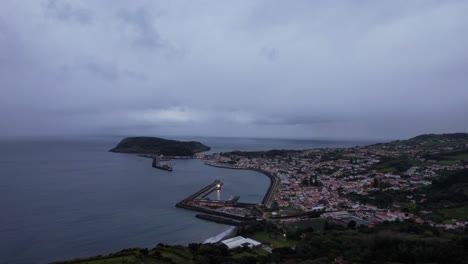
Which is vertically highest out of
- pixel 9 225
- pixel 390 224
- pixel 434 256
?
pixel 434 256

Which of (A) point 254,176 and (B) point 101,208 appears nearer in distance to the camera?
(B) point 101,208

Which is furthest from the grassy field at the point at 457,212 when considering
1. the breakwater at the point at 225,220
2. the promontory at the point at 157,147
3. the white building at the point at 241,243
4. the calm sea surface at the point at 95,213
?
the promontory at the point at 157,147

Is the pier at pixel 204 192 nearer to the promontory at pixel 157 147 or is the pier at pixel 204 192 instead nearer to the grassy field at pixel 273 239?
the grassy field at pixel 273 239

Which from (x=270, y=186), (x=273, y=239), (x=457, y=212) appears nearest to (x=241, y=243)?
(x=273, y=239)

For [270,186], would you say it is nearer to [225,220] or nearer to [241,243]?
[225,220]

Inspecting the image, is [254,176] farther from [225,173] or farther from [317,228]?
[317,228]

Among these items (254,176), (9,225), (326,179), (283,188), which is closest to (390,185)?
(326,179)

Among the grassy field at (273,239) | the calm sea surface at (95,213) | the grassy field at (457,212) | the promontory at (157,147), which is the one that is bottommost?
the calm sea surface at (95,213)
